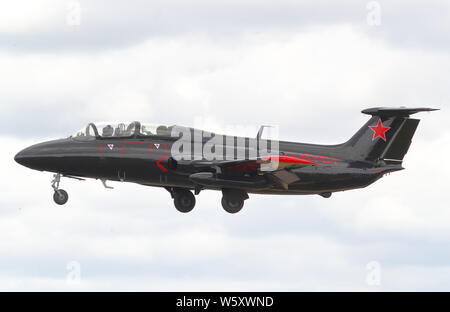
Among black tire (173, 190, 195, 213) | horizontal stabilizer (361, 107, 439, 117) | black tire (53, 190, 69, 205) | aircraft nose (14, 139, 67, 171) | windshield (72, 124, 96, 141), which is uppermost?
horizontal stabilizer (361, 107, 439, 117)

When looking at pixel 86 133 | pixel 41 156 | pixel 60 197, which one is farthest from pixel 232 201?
pixel 41 156

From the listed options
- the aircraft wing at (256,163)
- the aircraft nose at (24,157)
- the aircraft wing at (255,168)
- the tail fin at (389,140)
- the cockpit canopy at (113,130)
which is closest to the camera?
the aircraft wing at (256,163)

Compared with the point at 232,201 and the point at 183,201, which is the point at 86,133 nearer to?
the point at 183,201

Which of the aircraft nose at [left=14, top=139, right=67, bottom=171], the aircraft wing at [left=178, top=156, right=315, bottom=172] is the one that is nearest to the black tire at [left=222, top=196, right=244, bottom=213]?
the aircraft wing at [left=178, top=156, right=315, bottom=172]

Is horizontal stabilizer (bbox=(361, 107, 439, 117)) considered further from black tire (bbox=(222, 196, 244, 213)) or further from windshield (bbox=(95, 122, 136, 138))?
windshield (bbox=(95, 122, 136, 138))

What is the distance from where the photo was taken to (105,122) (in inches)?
1565

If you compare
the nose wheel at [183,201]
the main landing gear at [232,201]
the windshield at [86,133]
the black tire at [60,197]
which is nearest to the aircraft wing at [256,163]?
the main landing gear at [232,201]

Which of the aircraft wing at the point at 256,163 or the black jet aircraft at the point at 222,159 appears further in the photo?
the black jet aircraft at the point at 222,159

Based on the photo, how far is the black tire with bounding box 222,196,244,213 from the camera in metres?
39.7

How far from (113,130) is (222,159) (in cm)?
433

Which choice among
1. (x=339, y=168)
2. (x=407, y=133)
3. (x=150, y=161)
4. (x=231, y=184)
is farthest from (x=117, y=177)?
(x=407, y=133)

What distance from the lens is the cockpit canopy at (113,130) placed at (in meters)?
39.4

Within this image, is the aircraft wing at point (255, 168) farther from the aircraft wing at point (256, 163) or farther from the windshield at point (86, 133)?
the windshield at point (86, 133)

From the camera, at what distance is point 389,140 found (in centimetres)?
4147
